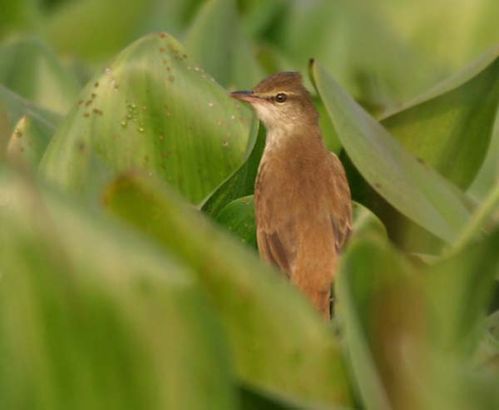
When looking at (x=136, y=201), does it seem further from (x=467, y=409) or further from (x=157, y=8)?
(x=157, y=8)

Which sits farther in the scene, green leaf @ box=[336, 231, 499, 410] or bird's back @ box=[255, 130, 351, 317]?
bird's back @ box=[255, 130, 351, 317]

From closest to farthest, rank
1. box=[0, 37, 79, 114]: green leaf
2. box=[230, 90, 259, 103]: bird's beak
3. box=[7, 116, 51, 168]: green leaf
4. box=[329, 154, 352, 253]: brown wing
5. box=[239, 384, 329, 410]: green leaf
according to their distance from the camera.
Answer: box=[239, 384, 329, 410]: green leaf < box=[7, 116, 51, 168]: green leaf < box=[329, 154, 352, 253]: brown wing < box=[230, 90, 259, 103]: bird's beak < box=[0, 37, 79, 114]: green leaf

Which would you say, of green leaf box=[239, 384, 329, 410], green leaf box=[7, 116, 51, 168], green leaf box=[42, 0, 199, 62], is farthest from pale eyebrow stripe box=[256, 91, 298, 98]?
green leaf box=[239, 384, 329, 410]

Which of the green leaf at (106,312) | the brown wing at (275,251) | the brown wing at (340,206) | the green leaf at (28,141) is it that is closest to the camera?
the green leaf at (106,312)

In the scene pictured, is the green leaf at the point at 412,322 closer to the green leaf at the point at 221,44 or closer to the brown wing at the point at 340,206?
the brown wing at the point at 340,206

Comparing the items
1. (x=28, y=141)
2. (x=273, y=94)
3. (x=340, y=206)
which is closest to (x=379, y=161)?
(x=340, y=206)

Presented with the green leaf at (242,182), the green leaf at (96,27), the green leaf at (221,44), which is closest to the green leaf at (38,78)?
the green leaf at (221,44)

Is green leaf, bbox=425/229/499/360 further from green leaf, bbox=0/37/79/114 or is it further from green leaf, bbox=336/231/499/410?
green leaf, bbox=0/37/79/114
